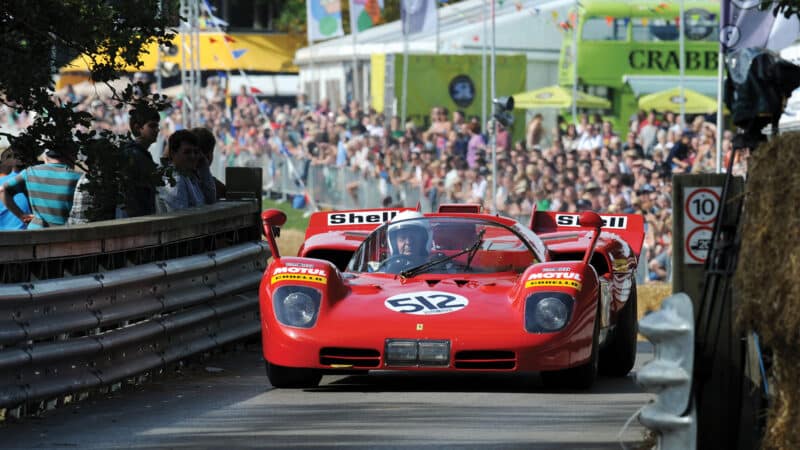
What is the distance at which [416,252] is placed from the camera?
38.8ft

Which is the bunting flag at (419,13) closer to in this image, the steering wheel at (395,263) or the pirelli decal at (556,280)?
the steering wheel at (395,263)

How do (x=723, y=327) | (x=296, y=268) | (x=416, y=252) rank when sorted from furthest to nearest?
(x=416, y=252) < (x=296, y=268) < (x=723, y=327)

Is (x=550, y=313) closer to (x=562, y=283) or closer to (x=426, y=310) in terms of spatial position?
(x=562, y=283)

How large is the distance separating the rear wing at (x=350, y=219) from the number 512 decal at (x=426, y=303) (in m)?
2.55

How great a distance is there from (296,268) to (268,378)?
78cm

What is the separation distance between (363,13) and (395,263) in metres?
28.2

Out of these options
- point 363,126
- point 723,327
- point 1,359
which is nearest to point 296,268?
point 1,359

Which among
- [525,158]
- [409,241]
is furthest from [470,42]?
[409,241]

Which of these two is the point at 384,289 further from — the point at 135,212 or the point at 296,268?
the point at 135,212

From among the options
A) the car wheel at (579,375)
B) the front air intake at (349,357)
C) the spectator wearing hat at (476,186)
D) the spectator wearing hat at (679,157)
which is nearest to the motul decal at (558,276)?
the car wheel at (579,375)

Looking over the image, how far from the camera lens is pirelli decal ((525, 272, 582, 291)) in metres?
10.6

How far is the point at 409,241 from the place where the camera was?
11.9 m

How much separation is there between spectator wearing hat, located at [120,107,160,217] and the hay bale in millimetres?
5754

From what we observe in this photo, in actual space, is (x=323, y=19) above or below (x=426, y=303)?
above
